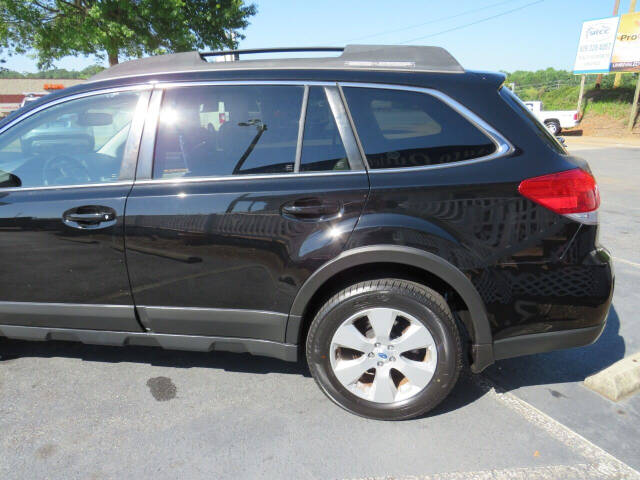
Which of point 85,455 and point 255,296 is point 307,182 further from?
point 85,455

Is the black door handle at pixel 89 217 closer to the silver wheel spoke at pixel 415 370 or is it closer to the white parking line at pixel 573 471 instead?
the silver wheel spoke at pixel 415 370

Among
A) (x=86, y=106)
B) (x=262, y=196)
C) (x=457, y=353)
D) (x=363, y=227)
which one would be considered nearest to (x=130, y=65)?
(x=86, y=106)

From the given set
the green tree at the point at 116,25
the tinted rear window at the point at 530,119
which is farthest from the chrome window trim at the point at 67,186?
the green tree at the point at 116,25

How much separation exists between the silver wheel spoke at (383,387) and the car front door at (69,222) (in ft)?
4.54

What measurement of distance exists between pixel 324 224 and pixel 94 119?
1.67 m

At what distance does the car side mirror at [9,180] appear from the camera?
261 cm

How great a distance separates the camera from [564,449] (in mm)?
2238

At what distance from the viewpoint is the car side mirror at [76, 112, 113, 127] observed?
274cm

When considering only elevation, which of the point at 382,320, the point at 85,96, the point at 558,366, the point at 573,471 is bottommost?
the point at 558,366

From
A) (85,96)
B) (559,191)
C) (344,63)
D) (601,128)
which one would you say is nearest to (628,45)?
(601,128)

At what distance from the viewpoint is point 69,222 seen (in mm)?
2463

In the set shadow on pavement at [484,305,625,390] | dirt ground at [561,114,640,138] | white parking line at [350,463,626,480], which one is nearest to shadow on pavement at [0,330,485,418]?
shadow on pavement at [484,305,625,390]

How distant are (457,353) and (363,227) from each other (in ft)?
2.66

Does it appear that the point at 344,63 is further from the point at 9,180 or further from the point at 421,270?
the point at 9,180
